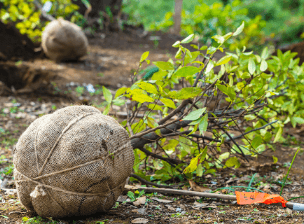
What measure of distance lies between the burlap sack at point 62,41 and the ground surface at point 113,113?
0.23 metres

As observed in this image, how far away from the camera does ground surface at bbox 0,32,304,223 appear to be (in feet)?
5.99

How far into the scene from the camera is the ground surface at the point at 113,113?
1.83 m

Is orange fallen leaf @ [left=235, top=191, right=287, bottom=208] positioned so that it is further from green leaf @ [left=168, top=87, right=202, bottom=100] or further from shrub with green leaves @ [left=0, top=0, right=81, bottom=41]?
shrub with green leaves @ [left=0, top=0, right=81, bottom=41]

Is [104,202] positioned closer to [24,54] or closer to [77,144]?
[77,144]

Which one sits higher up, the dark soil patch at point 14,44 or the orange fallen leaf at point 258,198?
the dark soil patch at point 14,44

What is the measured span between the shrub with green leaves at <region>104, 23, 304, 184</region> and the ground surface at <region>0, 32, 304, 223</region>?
26 centimetres

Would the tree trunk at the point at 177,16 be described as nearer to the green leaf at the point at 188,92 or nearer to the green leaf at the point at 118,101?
the green leaf at the point at 118,101

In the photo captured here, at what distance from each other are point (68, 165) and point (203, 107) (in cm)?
119

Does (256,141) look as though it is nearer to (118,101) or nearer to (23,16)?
(118,101)

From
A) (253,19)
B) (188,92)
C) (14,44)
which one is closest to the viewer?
(188,92)

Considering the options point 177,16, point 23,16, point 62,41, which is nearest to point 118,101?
point 62,41

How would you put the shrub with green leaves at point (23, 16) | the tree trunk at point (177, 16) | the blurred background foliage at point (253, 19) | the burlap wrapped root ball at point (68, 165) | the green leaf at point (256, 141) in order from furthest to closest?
1. the tree trunk at point (177, 16)
2. the blurred background foliage at point (253, 19)
3. the shrub with green leaves at point (23, 16)
4. the green leaf at point (256, 141)
5. the burlap wrapped root ball at point (68, 165)

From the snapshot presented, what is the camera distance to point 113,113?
140 inches

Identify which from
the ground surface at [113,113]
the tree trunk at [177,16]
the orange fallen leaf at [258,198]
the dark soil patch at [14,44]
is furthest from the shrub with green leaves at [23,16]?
the orange fallen leaf at [258,198]
